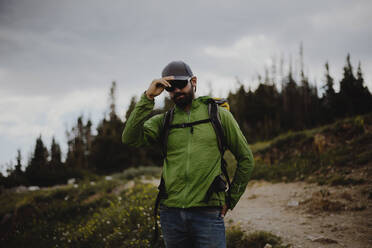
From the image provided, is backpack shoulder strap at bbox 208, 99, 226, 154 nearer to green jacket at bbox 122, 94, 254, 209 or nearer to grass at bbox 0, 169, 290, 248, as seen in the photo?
green jacket at bbox 122, 94, 254, 209

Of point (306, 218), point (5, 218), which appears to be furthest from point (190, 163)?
point (5, 218)

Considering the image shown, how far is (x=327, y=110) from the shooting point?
24.6 meters

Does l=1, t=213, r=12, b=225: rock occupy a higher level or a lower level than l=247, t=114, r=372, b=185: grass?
lower

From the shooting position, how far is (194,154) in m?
2.12

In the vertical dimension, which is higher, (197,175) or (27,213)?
(197,175)

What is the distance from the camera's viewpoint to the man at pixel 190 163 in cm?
201

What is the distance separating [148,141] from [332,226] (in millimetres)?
4190

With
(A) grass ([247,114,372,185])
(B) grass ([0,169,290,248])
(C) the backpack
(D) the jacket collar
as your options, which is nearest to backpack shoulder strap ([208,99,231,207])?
(C) the backpack

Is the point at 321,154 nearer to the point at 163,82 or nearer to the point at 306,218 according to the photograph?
the point at 306,218

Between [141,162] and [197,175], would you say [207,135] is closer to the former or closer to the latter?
[197,175]

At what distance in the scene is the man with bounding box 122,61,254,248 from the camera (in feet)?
6.59

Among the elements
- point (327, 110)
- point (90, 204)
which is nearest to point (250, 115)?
point (327, 110)

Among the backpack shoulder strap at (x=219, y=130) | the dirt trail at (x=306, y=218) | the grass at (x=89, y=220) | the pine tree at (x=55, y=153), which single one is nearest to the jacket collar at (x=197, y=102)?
the backpack shoulder strap at (x=219, y=130)

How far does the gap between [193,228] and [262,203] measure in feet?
19.5
